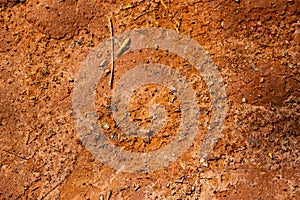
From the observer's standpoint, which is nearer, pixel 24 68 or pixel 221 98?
pixel 221 98

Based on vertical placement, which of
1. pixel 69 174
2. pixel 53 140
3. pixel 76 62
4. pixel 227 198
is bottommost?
pixel 227 198

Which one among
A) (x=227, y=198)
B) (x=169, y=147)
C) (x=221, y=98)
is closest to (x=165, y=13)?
(x=221, y=98)

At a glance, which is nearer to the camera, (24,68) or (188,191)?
(188,191)

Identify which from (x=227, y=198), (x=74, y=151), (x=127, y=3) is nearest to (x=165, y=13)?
(x=127, y=3)

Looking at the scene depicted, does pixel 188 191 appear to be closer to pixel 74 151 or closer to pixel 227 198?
pixel 227 198

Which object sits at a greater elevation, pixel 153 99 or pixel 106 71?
pixel 106 71

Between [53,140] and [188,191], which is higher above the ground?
[53,140]

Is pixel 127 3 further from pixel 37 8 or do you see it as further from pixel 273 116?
pixel 273 116
